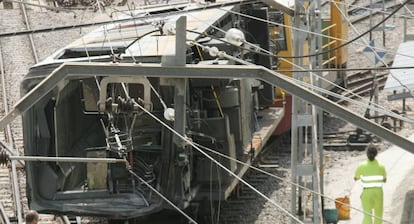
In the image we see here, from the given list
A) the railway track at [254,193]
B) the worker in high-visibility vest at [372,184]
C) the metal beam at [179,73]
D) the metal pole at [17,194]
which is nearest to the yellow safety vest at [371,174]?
the worker in high-visibility vest at [372,184]

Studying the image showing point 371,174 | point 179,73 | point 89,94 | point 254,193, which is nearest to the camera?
point 179,73

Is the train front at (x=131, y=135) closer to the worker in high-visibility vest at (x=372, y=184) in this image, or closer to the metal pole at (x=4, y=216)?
the metal pole at (x=4, y=216)

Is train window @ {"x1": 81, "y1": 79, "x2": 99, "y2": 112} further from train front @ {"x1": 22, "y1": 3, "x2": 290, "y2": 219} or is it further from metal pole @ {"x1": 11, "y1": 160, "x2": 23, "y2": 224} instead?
metal pole @ {"x1": 11, "y1": 160, "x2": 23, "y2": 224}

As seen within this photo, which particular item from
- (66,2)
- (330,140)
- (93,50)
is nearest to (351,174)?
(330,140)

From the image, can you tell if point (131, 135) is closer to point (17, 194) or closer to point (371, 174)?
point (17, 194)

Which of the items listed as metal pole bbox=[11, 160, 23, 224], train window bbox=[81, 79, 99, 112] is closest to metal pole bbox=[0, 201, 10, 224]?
metal pole bbox=[11, 160, 23, 224]

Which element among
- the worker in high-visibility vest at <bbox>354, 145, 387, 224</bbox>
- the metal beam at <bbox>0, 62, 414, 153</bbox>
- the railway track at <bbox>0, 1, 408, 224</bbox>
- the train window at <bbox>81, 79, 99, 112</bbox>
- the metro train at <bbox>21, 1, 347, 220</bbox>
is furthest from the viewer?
the railway track at <bbox>0, 1, 408, 224</bbox>

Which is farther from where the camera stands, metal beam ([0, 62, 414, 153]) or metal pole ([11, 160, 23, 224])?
metal pole ([11, 160, 23, 224])

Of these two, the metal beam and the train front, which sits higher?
the metal beam

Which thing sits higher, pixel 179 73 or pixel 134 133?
pixel 179 73

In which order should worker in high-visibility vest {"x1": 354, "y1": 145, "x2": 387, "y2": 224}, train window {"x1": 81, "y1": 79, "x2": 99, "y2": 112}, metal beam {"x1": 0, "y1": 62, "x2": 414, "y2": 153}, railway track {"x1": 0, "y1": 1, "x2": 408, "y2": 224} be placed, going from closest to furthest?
metal beam {"x1": 0, "y1": 62, "x2": 414, "y2": 153} < train window {"x1": 81, "y1": 79, "x2": 99, "y2": 112} < worker in high-visibility vest {"x1": 354, "y1": 145, "x2": 387, "y2": 224} < railway track {"x1": 0, "y1": 1, "x2": 408, "y2": 224}

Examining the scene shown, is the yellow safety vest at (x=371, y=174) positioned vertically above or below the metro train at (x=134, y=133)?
below

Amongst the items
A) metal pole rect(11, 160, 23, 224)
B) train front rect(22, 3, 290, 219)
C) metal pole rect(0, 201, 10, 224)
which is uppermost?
train front rect(22, 3, 290, 219)

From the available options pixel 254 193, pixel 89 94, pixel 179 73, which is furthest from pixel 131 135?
pixel 179 73
